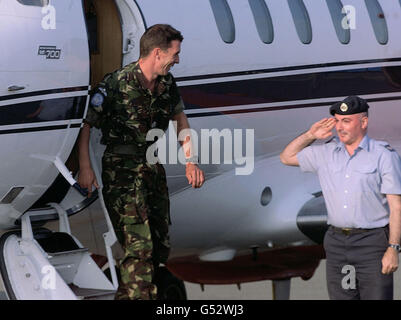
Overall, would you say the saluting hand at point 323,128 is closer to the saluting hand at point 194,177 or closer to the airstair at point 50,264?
the saluting hand at point 194,177

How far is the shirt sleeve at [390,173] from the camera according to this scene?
5797 millimetres

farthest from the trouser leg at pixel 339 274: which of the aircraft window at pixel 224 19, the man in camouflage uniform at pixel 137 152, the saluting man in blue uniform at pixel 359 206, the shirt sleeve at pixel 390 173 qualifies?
the aircraft window at pixel 224 19

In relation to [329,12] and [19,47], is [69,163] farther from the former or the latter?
[329,12]

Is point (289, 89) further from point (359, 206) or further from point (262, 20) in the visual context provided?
point (359, 206)

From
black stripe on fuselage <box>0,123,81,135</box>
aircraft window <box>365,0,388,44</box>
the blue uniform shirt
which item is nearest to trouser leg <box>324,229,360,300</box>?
the blue uniform shirt

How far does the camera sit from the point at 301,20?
9055 mm

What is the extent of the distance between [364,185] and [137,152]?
1.61m

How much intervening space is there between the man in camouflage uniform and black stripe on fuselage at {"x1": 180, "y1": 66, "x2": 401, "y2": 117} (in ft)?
3.83

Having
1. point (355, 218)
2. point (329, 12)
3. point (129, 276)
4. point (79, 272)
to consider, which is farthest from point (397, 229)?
point (329, 12)

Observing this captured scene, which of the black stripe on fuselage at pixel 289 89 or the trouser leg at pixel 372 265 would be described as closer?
the trouser leg at pixel 372 265

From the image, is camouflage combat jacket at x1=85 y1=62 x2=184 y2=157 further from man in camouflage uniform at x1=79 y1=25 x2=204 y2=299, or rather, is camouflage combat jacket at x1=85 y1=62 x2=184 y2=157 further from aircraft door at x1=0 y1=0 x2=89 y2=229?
aircraft door at x1=0 y1=0 x2=89 y2=229

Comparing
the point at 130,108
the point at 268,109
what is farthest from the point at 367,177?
the point at 268,109

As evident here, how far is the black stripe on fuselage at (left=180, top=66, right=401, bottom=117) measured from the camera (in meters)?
7.98

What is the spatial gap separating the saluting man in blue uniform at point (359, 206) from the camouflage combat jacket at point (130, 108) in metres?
1.15
